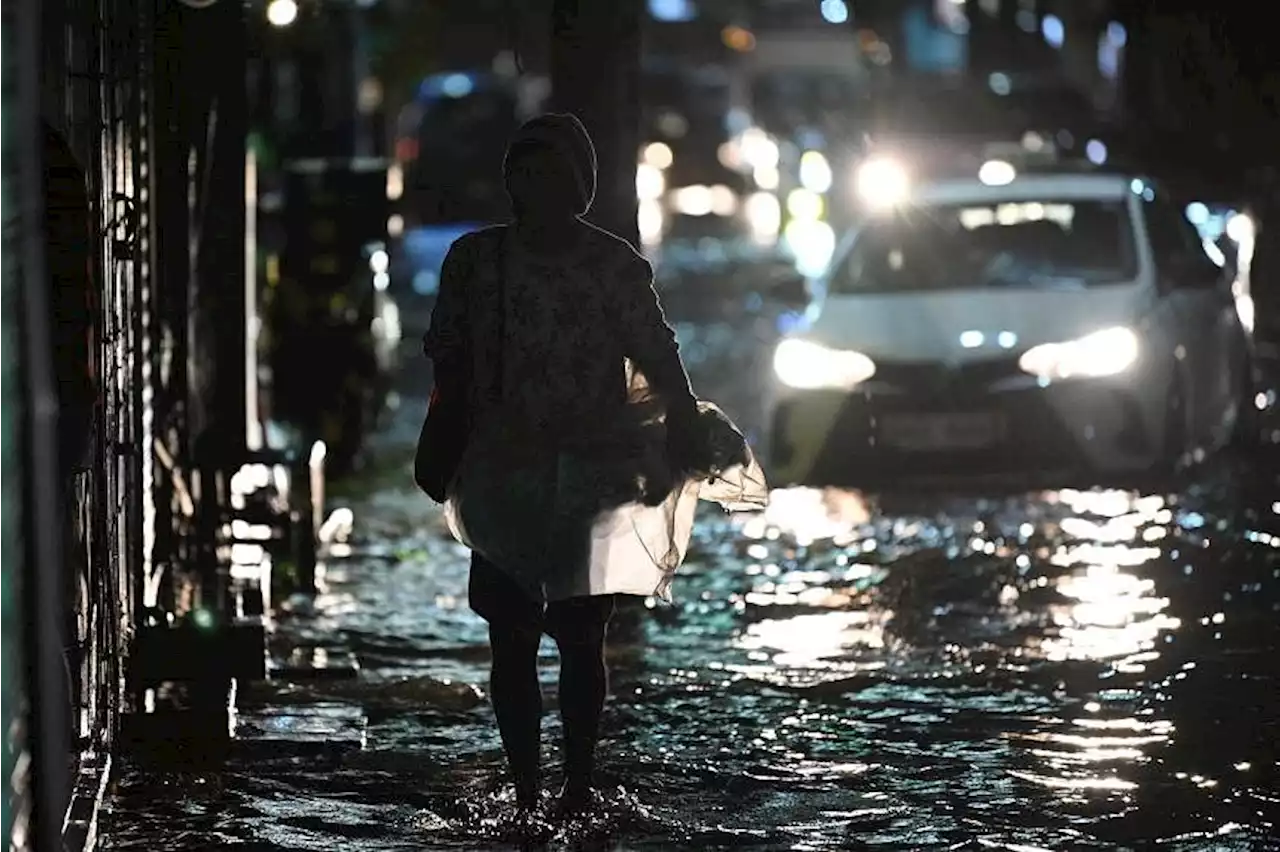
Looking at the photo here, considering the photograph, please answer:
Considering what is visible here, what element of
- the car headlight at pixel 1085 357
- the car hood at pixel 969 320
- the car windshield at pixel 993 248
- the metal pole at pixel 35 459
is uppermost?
the car windshield at pixel 993 248

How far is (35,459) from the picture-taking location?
16.0 feet

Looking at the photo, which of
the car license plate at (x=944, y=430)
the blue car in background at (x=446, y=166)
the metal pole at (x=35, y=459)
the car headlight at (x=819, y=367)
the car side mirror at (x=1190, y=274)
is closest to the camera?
the metal pole at (x=35, y=459)

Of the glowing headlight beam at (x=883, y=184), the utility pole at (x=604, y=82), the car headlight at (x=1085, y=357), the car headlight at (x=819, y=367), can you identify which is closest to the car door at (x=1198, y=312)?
the car headlight at (x=1085, y=357)

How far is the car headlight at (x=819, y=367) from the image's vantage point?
15.1 metres

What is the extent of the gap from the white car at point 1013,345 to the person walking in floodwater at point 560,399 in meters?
7.50

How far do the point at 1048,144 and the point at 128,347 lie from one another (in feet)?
72.3

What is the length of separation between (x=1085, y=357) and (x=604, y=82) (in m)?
4.71

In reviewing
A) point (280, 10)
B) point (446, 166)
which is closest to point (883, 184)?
point (280, 10)

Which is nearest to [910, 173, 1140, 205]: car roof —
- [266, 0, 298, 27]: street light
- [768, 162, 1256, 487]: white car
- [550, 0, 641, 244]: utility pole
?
[768, 162, 1256, 487]: white car

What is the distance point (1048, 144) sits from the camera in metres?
30.2

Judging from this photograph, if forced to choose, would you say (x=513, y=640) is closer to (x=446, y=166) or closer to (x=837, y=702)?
(x=837, y=702)

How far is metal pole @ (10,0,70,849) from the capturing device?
4879 mm

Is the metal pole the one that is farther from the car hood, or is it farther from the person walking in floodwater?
the car hood

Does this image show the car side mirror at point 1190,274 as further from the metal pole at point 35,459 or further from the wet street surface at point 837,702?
the metal pole at point 35,459
